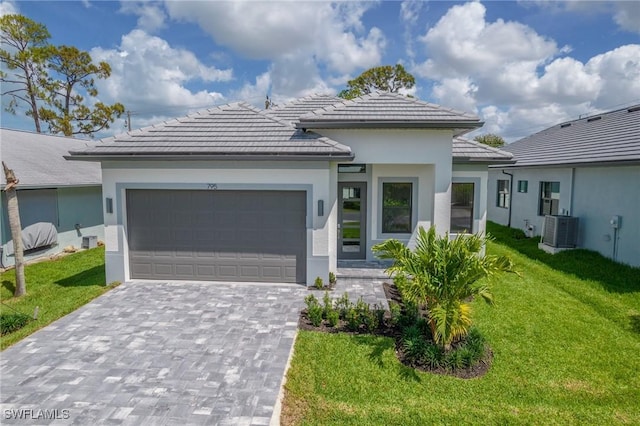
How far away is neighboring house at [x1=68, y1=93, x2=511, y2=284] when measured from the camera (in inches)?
347

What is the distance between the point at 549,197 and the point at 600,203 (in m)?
3.29

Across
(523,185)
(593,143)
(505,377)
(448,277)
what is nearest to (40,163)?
(448,277)

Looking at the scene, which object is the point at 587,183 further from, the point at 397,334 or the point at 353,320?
the point at 353,320

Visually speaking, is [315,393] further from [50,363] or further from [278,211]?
[278,211]

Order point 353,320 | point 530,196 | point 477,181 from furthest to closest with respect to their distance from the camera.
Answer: point 530,196 → point 477,181 → point 353,320

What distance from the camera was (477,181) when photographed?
38.4 feet

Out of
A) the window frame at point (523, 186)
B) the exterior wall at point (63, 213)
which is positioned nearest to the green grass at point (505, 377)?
the window frame at point (523, 186)

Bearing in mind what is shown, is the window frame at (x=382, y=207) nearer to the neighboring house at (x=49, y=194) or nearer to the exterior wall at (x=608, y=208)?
the exterior wall at (x=608, y=208)

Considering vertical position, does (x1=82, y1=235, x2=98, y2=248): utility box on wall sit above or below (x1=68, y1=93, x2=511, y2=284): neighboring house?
below

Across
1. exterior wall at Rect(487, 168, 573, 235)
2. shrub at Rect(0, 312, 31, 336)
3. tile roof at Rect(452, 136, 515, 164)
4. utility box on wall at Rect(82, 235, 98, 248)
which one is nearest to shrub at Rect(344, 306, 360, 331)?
shrub at Rect(0, 312, 31, 336)

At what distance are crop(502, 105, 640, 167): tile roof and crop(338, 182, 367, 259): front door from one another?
7.87 metres

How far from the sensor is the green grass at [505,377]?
14.6ft

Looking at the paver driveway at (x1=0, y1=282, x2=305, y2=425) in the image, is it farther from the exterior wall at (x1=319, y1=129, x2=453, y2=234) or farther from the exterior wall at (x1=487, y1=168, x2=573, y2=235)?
the exterior wall at (x1=487, y1=168, x2=573, y2=235)

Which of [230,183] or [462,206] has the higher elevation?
[230,183]
